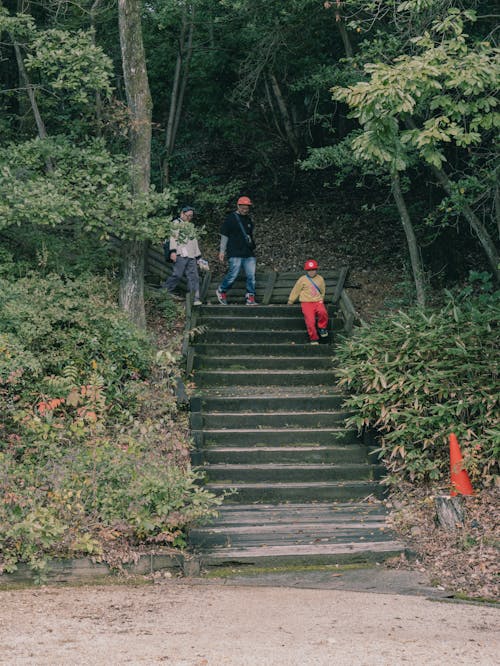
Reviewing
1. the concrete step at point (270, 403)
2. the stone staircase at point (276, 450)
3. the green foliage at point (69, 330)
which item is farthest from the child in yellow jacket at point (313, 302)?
the green foliage at point (69, 330)

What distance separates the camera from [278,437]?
11.2m

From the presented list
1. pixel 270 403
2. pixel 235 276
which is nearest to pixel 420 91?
pixel 270 403

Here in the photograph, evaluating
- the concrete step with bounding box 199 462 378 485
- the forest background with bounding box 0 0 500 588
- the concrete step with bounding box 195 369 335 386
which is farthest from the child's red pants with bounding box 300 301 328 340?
the concrete step with bounding box 199 462 378 485

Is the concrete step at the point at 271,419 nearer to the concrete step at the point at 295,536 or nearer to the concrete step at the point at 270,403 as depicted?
the concrete step at the point at 270,403

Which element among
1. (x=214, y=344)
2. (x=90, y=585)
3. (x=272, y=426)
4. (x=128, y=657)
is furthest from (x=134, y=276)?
(x=128, y=657)

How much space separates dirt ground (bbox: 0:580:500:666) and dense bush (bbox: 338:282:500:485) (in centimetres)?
298

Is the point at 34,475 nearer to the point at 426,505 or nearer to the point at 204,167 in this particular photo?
the point at 426,505

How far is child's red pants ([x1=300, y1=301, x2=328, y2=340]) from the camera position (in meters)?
13.6

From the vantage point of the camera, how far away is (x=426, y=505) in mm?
9781

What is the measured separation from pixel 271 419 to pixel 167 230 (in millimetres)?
3451

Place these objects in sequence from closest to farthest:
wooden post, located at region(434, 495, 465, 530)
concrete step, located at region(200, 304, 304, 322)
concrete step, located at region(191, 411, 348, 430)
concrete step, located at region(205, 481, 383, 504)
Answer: wooden post, located at region(434, 495, 465, 530), concrete step, located at region(205, 481, 383, 504), concrete step, located at region(191, 411, 348, 430), concrete step, located at region(200, 304, 304, 322)

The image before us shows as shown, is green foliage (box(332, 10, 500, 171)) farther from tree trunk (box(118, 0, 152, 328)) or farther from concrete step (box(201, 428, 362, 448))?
tree trunk (box(118, 0, 152, 328))

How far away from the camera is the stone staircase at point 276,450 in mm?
8953

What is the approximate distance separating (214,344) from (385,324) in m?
2.69
